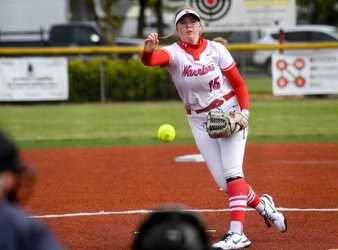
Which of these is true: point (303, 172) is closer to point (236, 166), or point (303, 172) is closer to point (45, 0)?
point (236, 166)

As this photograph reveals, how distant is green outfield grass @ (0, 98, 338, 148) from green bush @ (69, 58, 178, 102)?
659 millimetres

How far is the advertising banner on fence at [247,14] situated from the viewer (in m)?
26.8

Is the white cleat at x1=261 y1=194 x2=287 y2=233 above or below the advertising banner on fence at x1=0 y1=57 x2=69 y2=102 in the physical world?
above

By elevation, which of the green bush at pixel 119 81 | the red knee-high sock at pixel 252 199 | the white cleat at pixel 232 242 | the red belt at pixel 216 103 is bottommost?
the green bush at pixel 119 81

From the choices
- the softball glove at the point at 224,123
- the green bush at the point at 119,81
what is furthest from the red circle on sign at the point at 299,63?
the softball glove at the point at 224,123

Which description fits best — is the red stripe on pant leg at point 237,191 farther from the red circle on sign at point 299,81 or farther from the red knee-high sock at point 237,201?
the red circle on sign at point 299,81

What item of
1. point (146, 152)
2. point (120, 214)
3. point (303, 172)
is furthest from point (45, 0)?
point (120, 214)

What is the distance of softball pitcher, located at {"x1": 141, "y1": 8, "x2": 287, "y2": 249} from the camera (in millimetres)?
7473

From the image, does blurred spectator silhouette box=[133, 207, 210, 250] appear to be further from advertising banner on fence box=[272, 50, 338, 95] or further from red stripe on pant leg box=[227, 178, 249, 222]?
advertising banner on fence box=[272, 50, 338, 95]

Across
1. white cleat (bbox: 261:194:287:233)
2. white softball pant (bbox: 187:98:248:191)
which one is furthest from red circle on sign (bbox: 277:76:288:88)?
white softball pant (bbox: 187:98:248:191)

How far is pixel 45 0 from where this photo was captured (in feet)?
137

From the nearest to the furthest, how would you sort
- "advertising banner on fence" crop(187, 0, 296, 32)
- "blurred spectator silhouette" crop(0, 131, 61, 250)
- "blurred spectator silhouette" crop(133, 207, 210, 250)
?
1. "blurred spectator silhouette" crop(0, 131, 61, 250)
2. "blurred spectator silhouette" crop(133, 207, 210, 250)
3. "advertising banner on fence" crop(187, 0, 296, 32)

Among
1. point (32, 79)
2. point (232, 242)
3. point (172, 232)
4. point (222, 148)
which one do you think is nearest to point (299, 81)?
point (32, 79)

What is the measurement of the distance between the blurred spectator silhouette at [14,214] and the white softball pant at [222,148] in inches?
167
